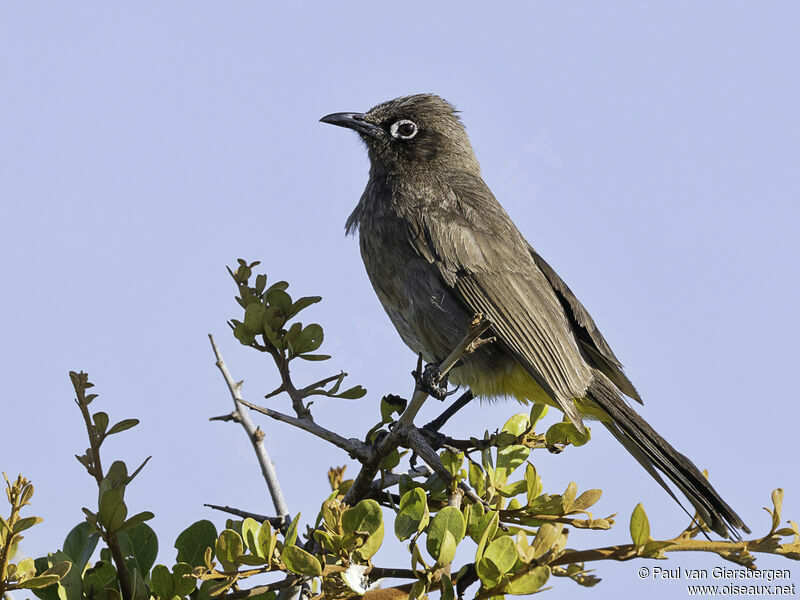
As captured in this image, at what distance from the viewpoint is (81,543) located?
277 centimetres

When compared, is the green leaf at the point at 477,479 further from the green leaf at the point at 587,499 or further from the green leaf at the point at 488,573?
the green leaf at the point at 488,573

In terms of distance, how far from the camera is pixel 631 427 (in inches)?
175

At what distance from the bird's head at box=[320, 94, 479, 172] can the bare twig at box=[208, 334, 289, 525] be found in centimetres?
259

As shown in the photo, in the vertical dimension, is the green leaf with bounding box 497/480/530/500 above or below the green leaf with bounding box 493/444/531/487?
below

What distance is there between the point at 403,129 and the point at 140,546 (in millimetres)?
3749

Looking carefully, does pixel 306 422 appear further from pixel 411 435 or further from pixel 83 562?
pixel 83 562

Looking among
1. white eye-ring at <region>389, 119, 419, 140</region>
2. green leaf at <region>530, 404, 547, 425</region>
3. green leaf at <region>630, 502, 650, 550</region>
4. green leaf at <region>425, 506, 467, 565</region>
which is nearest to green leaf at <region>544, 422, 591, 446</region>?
green leaf at <region>530, 404, 547, 425</region>

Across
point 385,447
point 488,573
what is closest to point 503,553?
point 488,573

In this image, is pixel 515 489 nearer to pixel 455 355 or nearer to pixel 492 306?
pixel 455 355

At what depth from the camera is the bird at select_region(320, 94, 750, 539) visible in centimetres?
441

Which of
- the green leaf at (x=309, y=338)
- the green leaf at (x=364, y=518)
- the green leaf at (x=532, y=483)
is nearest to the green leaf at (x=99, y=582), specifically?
the green leaf at (x=364, y=518)

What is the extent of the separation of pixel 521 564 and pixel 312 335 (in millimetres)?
1384

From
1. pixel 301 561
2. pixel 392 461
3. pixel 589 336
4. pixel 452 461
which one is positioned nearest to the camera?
pixel 301 561

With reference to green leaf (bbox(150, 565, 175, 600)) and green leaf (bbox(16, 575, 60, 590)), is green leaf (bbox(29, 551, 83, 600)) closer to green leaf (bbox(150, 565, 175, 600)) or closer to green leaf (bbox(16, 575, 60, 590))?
green leaf (bbox(16, 575, 60, 590))
